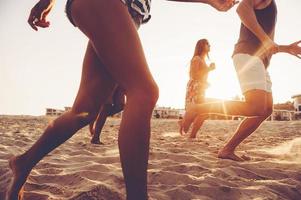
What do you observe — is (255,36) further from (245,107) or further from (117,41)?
(117,41)

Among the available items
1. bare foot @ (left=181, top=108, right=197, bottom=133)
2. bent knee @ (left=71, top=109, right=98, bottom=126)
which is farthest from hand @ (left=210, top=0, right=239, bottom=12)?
bare foot @ (left=181, top=108, right=197, bottom=133)

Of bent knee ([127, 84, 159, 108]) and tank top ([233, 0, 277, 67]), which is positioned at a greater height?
tank top ([233, 0, 277, 67])

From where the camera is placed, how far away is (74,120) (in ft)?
5.73

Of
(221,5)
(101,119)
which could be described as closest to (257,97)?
(221,5)

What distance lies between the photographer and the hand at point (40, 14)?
1.79 m

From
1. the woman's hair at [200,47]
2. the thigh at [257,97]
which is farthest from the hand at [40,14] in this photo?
the woman's hair at [200,47]

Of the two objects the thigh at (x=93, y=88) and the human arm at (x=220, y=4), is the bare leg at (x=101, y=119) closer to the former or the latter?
the thigh at (x=93, y=88)

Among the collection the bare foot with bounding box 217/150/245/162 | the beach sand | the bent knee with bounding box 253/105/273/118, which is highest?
the bent knee with bounding box 253/105/273/118

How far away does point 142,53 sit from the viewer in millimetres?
1476

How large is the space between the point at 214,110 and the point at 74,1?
8.23 feet

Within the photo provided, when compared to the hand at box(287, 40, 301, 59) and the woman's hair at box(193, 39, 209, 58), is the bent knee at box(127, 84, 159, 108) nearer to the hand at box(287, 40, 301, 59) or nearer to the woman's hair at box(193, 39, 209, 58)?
the hand at box(287, 40, 301, 59)

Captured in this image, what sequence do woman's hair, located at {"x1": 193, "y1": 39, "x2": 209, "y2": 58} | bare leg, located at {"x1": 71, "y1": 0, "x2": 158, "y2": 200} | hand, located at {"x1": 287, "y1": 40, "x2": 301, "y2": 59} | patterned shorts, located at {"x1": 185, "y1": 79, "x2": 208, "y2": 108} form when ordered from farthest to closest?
1. patterned shorts, located at {"x1": 185, "y1": 79, "x2": 208, "y2": 108}
2. woman's hair, located at {"x1": 193, "y1": 39, "x2": 209, "y2": 58}
3. hand, located at {"x1": 287, "y1": 40, "x2": 301, "y2": 59}
4. bare leg, located at {"x1": 71, "y1": 0, "x2": 158, "y2": 200}

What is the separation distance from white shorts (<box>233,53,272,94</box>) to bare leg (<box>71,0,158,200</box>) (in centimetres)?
200

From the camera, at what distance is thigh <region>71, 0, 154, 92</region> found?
1.42 m
